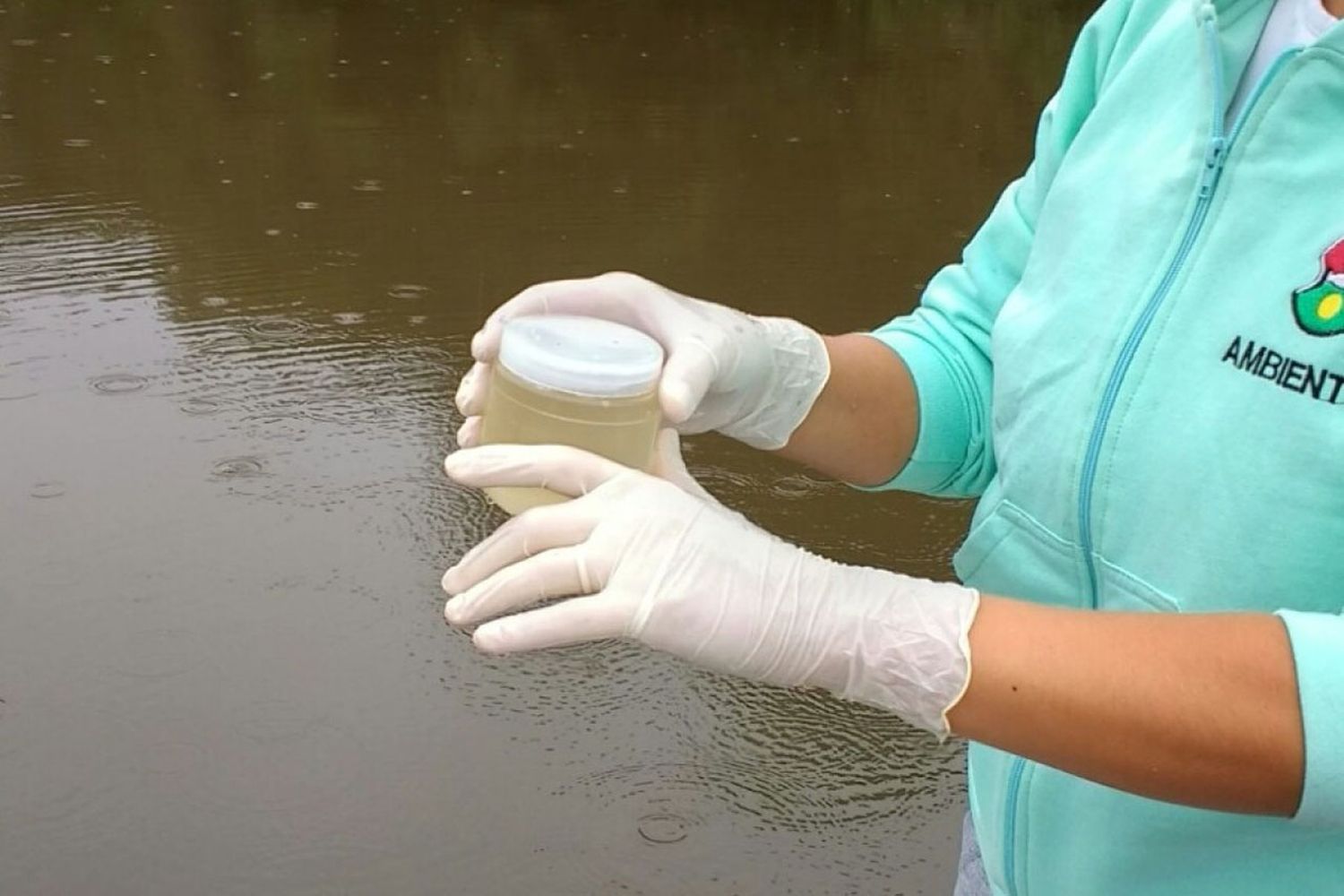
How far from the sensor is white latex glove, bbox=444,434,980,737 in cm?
89

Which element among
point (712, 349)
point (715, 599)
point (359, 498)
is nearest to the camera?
point (715, 599)

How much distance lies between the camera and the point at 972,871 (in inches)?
51.3

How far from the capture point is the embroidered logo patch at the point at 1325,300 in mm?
858

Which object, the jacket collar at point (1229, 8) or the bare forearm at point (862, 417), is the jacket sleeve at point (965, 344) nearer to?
the bare forearm at point (862, 417)

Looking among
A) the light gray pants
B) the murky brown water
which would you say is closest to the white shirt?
the light gray pants

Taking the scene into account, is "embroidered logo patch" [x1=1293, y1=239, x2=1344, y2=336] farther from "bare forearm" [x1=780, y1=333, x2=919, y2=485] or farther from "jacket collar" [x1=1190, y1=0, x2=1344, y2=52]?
"bare forearm" [x1=780, y1=333, x2=919, y2=485]

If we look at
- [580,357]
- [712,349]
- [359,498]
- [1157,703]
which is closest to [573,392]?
[580,357]

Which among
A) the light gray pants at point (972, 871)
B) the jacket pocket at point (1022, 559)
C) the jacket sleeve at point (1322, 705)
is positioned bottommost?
the light gray pants at point (972, 871)

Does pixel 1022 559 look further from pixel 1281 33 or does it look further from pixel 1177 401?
pixel 1281 33

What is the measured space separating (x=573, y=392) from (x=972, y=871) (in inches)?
24.8

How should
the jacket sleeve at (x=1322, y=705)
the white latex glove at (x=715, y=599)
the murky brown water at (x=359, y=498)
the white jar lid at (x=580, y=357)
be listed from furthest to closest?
the murky brown water at (x=359, y=498)
the white jar lid at (x=580, y=357)
the white latex glove at (x=715, y=599)
the jacket sleeve at (x=1322, y=705)

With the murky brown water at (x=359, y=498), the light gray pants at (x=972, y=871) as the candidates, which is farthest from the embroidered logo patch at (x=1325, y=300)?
the murky brown water at (x=359, y=498)

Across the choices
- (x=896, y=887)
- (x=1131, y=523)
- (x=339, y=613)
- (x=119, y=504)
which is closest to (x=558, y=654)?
(x=339, y=613)

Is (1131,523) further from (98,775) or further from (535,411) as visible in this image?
(98,775)
